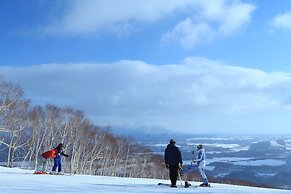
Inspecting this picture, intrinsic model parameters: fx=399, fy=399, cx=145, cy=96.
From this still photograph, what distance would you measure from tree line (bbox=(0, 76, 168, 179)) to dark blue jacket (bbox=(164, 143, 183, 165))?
116 feet

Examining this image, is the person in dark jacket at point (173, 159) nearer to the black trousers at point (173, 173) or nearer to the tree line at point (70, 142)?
the black trousers at point (173, 173)

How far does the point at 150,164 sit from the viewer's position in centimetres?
8931

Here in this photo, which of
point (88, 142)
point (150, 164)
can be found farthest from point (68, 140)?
point (150, 164)

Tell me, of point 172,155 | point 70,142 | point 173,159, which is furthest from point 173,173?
point 70,142

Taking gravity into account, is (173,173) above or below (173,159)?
below

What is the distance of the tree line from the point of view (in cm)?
5475

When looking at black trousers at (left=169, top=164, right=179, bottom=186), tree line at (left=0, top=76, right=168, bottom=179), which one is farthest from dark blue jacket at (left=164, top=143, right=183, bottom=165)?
tree line at (left=0, top=76, right=168, bottom=179)

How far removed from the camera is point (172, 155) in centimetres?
1725

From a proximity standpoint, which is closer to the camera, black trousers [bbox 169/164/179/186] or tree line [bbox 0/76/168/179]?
black trousers [bbox 169/164/179/186]

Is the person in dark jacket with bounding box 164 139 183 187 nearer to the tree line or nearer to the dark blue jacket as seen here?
the dark blue jacket

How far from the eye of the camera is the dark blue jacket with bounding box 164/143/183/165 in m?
17.2

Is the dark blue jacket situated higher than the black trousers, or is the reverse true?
the dark blue jacket

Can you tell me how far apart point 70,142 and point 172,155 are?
49.9 meters

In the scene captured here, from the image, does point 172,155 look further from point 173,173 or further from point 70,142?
point 70,142
